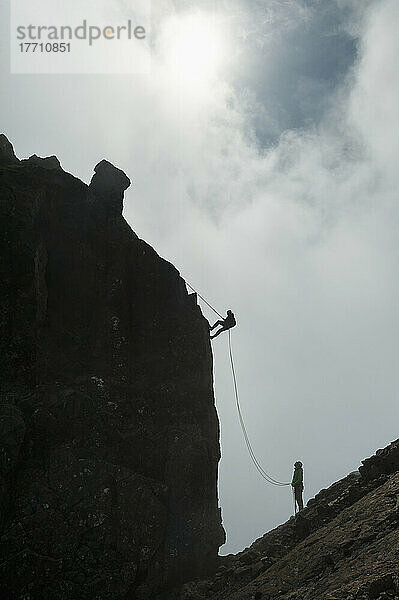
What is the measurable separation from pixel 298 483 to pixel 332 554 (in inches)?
606

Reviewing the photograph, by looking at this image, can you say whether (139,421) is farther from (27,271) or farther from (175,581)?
(27,271)

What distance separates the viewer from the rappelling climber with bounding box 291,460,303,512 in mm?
34656

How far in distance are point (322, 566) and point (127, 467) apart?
1068 centimetres

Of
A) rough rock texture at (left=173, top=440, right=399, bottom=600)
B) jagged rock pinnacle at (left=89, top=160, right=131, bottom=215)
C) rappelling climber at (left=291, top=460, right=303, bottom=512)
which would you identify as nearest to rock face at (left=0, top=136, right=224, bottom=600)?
jagged rock pinnacle at (left=89, top=160, right=131, bottom=215)

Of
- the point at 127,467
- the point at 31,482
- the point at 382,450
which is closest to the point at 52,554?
the point at 31,482

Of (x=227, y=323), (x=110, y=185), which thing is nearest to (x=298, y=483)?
(x=227, y=323)

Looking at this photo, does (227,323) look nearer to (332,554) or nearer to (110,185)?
(110,185)

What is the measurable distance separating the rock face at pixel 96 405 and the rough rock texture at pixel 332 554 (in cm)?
236

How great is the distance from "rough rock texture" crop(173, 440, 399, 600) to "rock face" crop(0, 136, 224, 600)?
7.75 ft

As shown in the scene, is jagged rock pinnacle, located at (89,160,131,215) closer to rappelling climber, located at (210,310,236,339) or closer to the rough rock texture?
rappelling climber, located at (210,310,236,339)

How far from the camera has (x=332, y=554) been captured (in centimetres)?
1975

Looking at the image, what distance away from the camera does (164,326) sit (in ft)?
100.0

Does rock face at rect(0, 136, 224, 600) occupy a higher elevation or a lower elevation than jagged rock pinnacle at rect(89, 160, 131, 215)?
lower

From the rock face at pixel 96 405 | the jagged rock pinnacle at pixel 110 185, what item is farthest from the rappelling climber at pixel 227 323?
the jagged rock pinnacle at pixel 110 185
